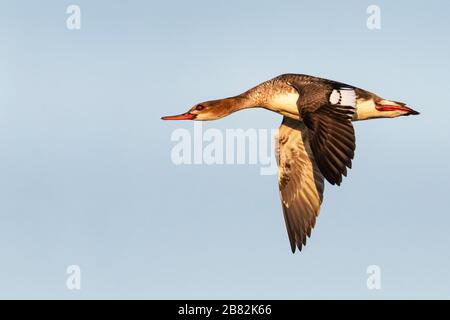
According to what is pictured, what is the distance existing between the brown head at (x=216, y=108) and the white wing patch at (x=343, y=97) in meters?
1.64

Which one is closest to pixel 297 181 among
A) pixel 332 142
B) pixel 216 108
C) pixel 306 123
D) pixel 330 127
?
pixel 216 108

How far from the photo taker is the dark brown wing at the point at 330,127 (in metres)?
12.4

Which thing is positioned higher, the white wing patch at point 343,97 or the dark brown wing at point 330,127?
the white wing patch at point 343,97

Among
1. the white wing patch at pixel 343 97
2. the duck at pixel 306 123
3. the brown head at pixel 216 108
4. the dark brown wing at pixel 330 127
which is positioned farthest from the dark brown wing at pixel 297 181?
the dark brown wing at pixel 330 127

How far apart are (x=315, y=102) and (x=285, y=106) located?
1209mm

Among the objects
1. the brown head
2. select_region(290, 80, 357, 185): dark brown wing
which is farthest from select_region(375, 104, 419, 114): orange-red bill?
the brown head

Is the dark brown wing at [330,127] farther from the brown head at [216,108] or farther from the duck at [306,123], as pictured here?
the brown head at [216,108]

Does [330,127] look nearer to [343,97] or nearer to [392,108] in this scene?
[343,97]

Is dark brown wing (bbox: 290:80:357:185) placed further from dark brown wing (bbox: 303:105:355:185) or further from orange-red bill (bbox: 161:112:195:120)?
orange-red bill (bbox: 161:112:195:120)

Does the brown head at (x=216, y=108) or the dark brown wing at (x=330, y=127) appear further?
the brown head at (x=216, y=108)

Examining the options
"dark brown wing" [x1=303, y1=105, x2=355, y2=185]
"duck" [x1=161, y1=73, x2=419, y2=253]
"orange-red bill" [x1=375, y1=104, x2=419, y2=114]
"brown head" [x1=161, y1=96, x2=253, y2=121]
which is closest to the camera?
"dark brown wing" [x1=303, y1=105, x2=355, y2=185]

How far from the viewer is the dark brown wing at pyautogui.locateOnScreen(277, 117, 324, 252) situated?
15398 mm
